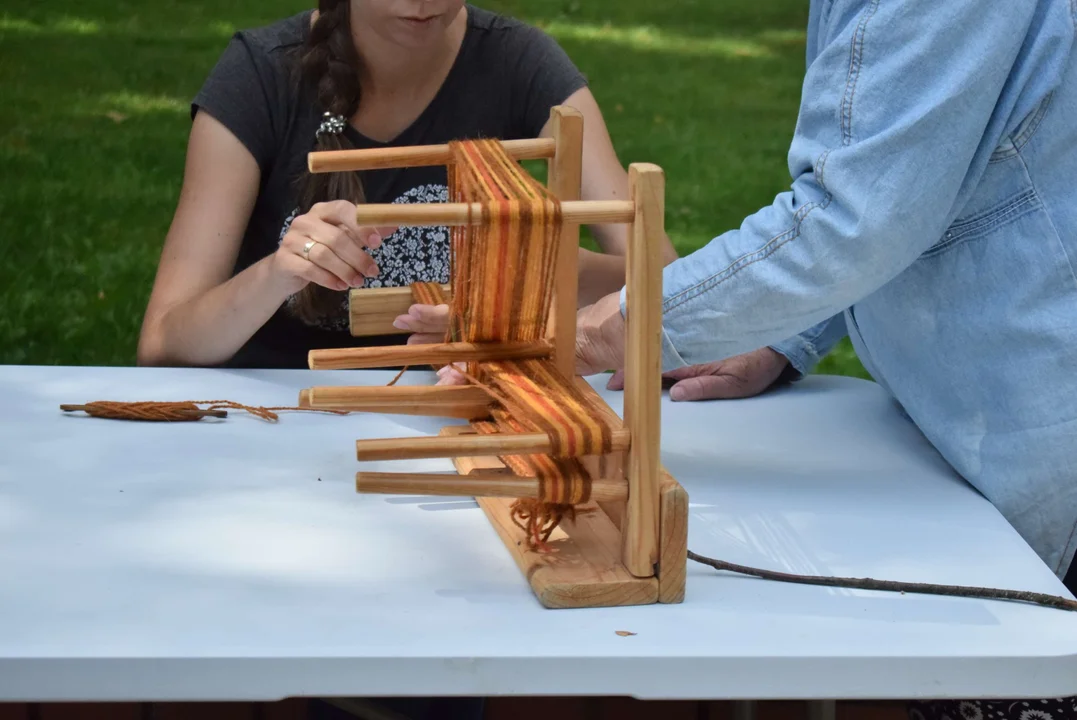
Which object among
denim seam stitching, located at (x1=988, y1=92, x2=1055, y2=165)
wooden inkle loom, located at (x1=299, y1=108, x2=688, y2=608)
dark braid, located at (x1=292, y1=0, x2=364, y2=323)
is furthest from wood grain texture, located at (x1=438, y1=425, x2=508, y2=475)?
dark braid, located at (x1=292, y1=0, x2=364, y2=323)

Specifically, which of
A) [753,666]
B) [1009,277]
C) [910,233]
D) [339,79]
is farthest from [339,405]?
[339,79]

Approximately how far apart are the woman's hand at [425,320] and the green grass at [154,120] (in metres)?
2.19

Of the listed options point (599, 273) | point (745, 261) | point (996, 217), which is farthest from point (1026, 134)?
point (599, 273)

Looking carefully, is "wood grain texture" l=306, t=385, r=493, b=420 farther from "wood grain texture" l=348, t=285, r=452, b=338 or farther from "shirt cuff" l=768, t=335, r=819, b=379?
"shirt cuff" l=768, t=335, r=819, b=379

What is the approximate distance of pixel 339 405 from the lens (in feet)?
3.36

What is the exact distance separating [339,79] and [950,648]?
3.96 feet

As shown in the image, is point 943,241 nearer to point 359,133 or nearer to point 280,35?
point 359,133

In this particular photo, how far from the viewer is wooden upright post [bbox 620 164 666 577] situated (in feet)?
3.11

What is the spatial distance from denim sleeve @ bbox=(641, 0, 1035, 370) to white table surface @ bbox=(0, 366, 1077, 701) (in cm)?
20

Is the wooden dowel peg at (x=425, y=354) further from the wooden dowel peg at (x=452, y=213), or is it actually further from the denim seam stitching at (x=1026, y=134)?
the denim seam stitching at (x=1026, y=134)

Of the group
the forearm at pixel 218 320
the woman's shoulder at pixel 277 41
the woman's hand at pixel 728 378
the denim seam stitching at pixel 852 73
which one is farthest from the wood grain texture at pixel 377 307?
the woman's shoulder at pixel 277 41

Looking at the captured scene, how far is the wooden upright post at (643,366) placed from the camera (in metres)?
0.95

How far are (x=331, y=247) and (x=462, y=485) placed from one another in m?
0.46

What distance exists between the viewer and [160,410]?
4.44 feet
